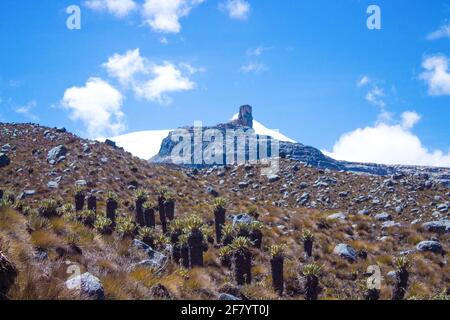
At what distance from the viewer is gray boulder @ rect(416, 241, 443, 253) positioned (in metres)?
25.9

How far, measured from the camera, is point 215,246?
26.0 metres

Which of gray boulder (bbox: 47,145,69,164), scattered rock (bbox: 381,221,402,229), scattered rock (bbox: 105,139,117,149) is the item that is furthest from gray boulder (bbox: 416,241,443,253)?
scattered rock (bbox: 105,139,117,149)

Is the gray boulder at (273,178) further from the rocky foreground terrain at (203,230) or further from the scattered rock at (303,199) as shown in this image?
the scattered rock at (303,199)

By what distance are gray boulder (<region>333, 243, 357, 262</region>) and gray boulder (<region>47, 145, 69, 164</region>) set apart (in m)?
42.1

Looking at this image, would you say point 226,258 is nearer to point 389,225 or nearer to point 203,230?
point 203,230

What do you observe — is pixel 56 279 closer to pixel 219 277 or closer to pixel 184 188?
pixel 219 277

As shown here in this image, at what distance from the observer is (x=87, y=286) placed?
8.66 metres

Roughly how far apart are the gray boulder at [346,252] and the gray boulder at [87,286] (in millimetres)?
19725

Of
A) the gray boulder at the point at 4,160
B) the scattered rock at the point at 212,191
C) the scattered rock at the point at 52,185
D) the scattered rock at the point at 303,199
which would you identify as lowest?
the scattered rock at the point at 303,199

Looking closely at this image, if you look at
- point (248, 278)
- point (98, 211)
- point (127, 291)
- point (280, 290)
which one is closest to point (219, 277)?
point (248, 278)

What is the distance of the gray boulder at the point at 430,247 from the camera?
25936 mm

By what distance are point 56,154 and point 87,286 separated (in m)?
51.1

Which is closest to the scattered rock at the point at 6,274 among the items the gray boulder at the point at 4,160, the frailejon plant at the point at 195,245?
the frailejon plant at the point at 195,245

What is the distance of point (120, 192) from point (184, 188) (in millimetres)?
8726
